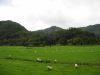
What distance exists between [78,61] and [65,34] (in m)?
149

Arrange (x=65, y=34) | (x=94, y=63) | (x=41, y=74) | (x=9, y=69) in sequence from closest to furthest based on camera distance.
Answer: (x=41, y=74) < (x=9, y=69) < (x=94, y=63) < (x=65, y=34)

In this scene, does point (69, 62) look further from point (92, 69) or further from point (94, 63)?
point (92, 69)

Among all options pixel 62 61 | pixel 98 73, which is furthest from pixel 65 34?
pixel 98 73

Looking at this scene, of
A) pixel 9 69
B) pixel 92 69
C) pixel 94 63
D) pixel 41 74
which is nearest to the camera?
pixel 41 74

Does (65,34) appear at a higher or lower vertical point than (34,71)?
higher

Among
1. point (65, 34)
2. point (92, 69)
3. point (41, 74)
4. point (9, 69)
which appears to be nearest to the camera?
point (41, 74)

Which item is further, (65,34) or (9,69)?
(65,34)

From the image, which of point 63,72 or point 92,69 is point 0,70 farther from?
point 92,69

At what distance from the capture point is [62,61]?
163ft

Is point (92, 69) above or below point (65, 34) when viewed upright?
below

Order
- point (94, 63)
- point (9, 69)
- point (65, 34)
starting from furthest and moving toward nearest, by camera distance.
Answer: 1. point (65, 34)
2. point (94, 63)
3. point (9, 69)

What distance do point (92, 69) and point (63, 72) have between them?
6071 mm

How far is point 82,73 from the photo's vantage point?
37.1 m

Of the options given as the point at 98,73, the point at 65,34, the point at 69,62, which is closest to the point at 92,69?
the point at 98,73
